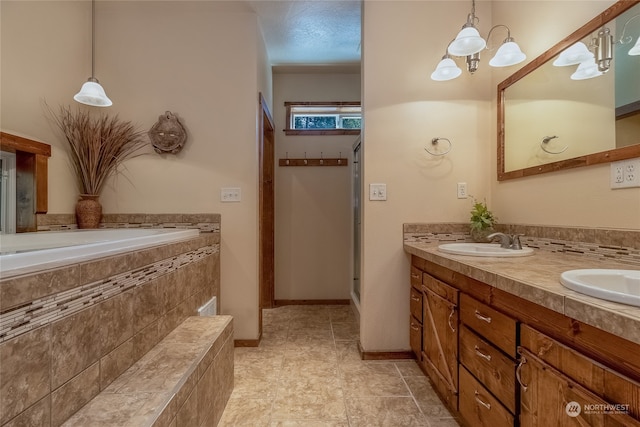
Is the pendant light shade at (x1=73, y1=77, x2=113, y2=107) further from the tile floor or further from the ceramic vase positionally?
the tile floor

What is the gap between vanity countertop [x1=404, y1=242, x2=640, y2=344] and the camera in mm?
627

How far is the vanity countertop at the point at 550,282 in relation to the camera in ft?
2.06

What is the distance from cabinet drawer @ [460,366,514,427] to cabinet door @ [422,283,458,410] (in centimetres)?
7

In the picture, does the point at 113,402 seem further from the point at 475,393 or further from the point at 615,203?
the point at 615,203

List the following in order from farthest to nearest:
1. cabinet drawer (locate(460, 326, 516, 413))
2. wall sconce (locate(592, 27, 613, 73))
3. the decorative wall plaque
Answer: the decorative wall plaque, wall sconce (locate(592, 27, 613, 73)), cabinet drawer (locate(460, 326, 516, 413))

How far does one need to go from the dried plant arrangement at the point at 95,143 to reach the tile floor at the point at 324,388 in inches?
70.0

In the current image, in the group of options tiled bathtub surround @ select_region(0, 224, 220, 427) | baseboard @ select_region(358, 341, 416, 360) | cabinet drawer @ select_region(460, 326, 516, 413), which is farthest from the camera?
baseboard @ select_region(358, 341, 416, 360)

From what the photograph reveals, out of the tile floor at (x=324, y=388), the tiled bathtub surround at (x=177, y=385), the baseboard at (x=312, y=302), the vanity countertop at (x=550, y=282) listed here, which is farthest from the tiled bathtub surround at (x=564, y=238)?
the baseboard at (x=312, y=302)

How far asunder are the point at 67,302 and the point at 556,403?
1.49 m

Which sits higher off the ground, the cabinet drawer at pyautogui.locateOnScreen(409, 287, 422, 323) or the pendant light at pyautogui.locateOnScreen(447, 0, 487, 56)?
the pendant light at pyautogui.locateOnScreen(447, 0, 487, 56)

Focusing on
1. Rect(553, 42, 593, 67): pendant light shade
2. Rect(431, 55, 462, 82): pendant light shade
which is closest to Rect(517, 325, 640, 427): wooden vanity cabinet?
Rect(553, 42, 593, 67): pendant light shade

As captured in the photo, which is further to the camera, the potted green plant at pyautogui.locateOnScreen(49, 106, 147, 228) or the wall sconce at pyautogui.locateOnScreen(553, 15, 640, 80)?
the potted green plant at pyautogui.locateOnScreen(49, 106, 147, 228)

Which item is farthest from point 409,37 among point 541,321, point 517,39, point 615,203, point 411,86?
point 541,321

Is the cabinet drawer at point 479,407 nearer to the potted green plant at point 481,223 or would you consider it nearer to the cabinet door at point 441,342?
the cabinet door at point 441,342
